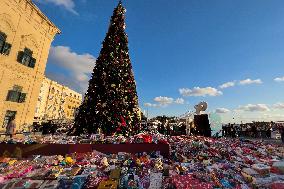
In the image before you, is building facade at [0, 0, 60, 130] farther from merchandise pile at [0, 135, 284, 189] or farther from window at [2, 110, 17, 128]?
merchandise pile at [0, 135, 284, 189]

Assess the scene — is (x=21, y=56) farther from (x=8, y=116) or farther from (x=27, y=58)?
(x=8, y=116)

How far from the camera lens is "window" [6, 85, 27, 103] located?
680 inches

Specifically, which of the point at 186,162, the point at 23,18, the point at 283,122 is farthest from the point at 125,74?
the point at 283,122

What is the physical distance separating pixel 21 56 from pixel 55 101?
37.3m

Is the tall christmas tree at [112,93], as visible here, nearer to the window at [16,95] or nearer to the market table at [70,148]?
the market table at [70,148]

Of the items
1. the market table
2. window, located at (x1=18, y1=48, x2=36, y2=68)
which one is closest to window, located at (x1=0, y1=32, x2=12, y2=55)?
window, located at (x1=18, y1=48, x2=36, y2=68)

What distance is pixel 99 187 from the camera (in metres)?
4.06

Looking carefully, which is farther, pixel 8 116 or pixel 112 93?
pixel 8 116

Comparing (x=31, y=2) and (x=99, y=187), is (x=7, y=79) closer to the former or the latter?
(x=31, y=2)

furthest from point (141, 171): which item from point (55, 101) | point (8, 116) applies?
point (55, 101)

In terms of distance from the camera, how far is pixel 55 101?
53125 millimetres

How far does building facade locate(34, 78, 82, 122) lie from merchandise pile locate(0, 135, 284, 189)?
38993 millimetres

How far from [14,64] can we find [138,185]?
17.2 m

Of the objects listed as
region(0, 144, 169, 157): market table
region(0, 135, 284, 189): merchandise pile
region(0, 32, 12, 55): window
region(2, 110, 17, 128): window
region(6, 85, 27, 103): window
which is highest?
region(0, 32, 12, 55): window
